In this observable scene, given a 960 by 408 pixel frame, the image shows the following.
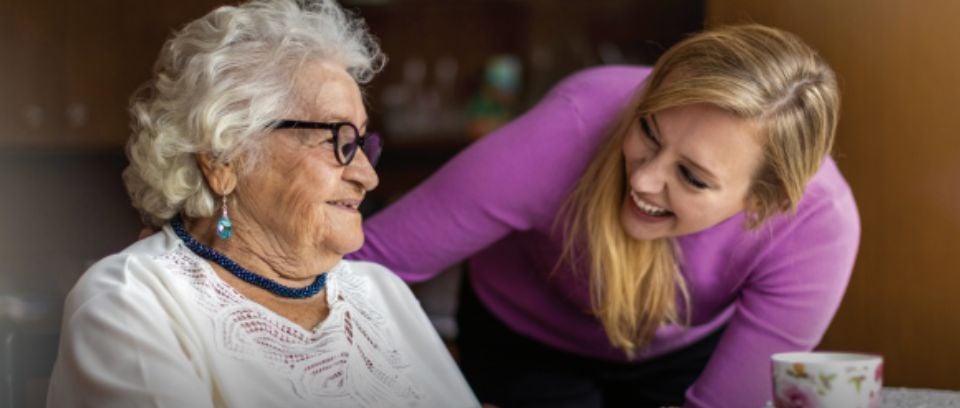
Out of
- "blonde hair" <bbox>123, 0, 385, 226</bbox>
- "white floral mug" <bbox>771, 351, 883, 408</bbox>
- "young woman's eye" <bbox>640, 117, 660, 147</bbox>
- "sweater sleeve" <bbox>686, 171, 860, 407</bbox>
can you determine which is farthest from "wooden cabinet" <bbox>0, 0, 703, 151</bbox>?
"white floral mug" <bbox>771, 351, 883, 408</bbox>

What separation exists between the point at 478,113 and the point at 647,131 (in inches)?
88.8

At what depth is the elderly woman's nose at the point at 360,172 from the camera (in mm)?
1181

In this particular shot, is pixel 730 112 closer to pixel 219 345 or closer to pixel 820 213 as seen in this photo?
pixel 820 213

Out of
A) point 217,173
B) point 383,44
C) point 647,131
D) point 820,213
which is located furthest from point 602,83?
point 383,44

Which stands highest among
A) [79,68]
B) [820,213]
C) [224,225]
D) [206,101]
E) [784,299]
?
[206,101]

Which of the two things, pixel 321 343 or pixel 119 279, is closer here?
pixel 119 279

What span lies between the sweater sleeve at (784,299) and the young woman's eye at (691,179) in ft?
0.73

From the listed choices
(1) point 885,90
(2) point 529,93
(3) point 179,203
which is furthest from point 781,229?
(2) point 529,93

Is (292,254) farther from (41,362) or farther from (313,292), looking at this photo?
(41,362)

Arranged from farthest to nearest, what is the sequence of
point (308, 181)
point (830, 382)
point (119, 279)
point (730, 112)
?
1. point (730, 112)
2. point (308, 181)
3. point (119, 279)
4. point (830, 382)

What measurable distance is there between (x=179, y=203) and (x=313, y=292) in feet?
0.56

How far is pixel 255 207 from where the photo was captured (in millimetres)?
1165

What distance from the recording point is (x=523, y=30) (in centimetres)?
359

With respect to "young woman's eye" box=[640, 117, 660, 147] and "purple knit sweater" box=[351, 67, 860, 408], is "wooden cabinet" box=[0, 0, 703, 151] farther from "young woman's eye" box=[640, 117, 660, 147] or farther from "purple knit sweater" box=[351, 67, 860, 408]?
"young woman's eye" box=[640, 117, 660, 147]
